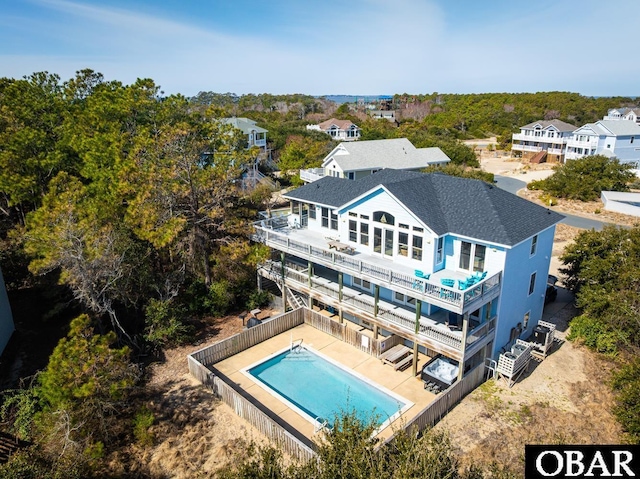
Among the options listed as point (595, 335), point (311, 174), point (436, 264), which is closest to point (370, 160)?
point (311, 174)

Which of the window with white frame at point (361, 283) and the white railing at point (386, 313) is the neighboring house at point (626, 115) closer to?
the window with white frame at point (361, 283)

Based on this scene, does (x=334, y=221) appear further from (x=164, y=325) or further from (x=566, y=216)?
(x=566, y=216)

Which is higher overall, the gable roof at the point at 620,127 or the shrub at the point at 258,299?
the gable roof at the point at 620,127

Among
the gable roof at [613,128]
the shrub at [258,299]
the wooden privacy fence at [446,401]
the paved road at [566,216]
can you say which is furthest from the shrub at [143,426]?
the gable roof at [613,128]

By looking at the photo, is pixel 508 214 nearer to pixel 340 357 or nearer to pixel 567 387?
pixel 567 387

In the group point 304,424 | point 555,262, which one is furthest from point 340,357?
point 555,262
